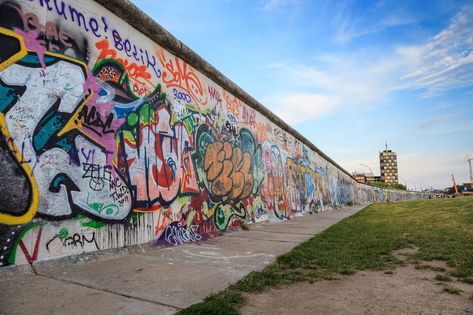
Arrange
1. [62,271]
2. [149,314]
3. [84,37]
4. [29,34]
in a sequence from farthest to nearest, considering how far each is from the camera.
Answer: [84,37] < [29,34] < [62,271] < [149,314]

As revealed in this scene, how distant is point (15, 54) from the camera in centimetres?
317

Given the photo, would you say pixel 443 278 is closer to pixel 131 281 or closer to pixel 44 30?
pixel 131 281

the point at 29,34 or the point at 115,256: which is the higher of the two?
the point at 29,34

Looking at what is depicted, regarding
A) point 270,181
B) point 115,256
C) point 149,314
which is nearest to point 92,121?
point 115,256

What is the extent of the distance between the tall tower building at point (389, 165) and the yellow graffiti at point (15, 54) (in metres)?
197

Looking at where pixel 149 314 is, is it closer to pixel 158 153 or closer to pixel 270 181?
pixel 158 153

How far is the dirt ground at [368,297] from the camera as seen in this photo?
2.46m

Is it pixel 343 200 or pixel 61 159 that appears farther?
pixel 343 200

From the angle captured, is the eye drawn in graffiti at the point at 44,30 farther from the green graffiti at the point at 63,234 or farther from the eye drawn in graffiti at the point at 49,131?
the green graffiti at the point at 63,234

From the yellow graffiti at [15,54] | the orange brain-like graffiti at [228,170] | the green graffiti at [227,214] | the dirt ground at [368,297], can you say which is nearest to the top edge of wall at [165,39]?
the yellow graffiti at [15,54]

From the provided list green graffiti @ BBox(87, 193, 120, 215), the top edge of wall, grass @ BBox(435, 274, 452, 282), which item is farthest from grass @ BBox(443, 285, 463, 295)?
the top edge of wall

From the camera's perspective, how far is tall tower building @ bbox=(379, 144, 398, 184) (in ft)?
589

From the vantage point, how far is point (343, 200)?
24.7m

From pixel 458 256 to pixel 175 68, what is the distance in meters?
5.49
